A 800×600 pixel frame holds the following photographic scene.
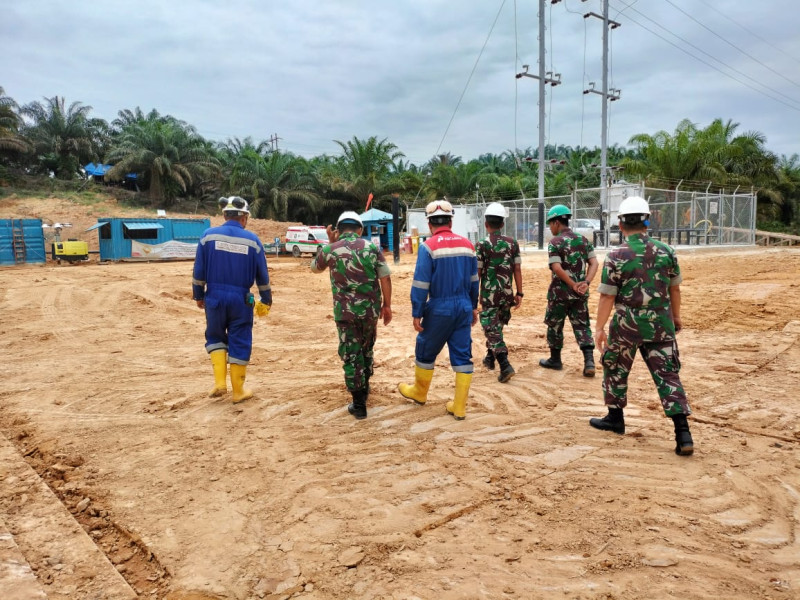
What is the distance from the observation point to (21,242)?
86.1ft

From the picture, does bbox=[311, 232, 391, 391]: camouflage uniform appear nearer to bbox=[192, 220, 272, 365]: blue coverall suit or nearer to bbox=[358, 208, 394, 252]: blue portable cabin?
bbox=[192, 220, 272, 365]: blue coverall suit

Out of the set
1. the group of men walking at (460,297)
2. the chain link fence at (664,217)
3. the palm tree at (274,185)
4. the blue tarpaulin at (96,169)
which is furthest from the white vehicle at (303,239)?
the group of men walking at (460,297)

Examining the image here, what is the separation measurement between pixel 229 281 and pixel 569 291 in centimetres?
362

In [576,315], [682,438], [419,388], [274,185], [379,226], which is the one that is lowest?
[682,438]

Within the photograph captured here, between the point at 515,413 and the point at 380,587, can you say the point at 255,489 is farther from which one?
the point at 515,413

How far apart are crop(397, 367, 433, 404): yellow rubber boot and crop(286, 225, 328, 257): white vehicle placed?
25.7 meters

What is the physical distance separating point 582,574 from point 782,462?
7.13 ft

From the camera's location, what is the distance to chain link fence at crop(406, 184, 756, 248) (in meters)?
22.2

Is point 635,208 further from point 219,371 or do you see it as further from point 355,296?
point 219,371

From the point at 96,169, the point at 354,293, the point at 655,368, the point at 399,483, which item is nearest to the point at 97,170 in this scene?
the point at 96,169

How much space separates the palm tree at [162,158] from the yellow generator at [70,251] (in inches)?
532

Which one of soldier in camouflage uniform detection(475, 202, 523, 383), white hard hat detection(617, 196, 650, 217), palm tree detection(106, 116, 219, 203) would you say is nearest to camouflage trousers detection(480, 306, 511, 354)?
soldier in camouflage uniform detection(475, 202, 523, 383)

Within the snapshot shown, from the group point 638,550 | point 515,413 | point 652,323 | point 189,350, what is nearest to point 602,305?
point 652,323

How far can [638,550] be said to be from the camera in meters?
2.75
